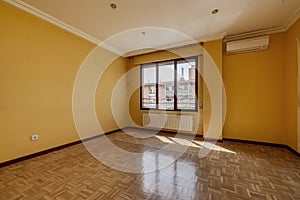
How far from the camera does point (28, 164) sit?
2.47m

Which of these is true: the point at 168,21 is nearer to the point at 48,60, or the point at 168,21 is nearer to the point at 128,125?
the point at 48,60

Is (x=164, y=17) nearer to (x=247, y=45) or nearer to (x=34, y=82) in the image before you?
(x=247, y=45)

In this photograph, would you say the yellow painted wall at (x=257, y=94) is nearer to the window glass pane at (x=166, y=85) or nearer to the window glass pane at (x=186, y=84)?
the window glass pane at (x=186, y=84)

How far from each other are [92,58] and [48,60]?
121 cm

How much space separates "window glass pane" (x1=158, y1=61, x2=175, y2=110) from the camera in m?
4.76

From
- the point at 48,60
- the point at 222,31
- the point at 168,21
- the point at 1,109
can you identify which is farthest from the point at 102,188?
the point at 222,31

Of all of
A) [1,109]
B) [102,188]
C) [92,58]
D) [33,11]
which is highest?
[33,11]

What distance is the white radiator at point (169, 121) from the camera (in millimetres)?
4320

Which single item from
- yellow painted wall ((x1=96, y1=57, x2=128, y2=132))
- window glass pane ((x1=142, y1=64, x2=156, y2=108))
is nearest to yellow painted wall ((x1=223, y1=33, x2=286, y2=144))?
window glass pane ((x1=142, y1=64, x2=156, y2=108))

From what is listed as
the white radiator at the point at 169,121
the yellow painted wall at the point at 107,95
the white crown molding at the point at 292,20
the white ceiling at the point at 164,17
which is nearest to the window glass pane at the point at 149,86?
the white radiator at the point at 169,121

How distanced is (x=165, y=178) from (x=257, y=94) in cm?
314

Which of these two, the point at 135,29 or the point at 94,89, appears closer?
the point at 135,29

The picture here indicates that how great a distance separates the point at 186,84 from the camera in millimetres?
4496

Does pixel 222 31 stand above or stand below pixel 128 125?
above
